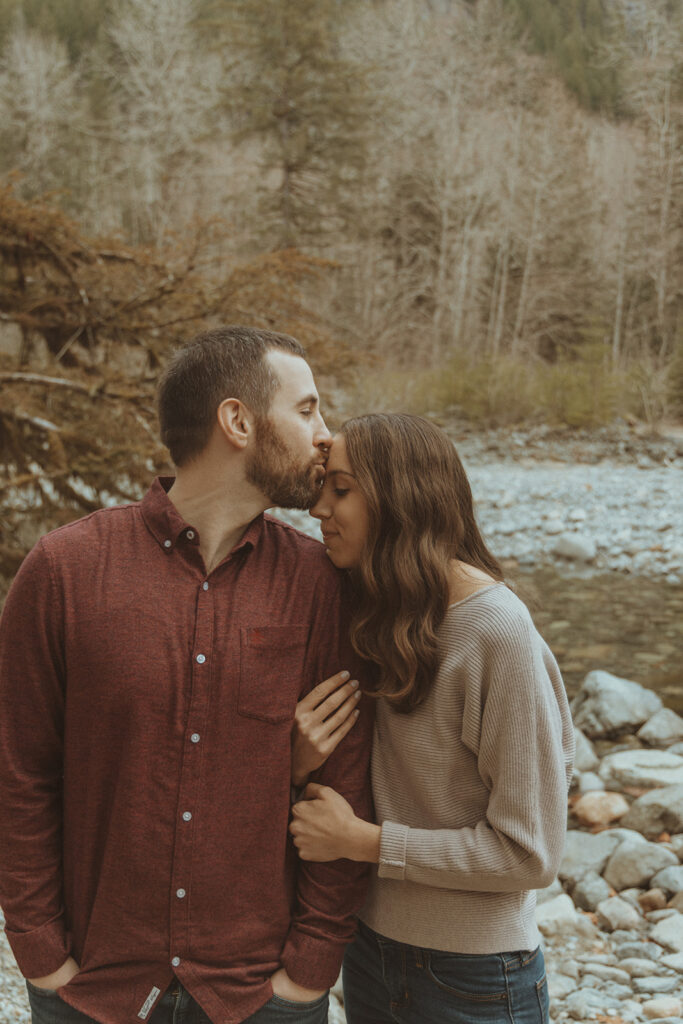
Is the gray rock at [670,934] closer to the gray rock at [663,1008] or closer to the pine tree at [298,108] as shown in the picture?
the gray rock at [663,1008]

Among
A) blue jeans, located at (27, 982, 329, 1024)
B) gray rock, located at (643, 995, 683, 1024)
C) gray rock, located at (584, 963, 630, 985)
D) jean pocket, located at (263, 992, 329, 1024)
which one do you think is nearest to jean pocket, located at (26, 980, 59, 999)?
blue jeans, located at (27, 982, 329, 1024)

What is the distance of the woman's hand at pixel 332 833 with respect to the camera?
1579mm

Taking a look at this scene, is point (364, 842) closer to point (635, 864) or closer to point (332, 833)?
point (332, 833)

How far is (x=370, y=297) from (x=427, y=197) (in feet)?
12.4

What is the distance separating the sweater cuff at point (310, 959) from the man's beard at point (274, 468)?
0.75 meters

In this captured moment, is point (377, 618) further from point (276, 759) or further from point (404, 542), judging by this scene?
point (276, 759)

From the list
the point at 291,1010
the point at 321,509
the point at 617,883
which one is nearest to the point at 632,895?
the point at 617,883

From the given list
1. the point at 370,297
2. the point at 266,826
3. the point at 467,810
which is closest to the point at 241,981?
the point at 266,826

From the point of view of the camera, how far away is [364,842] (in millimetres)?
1589

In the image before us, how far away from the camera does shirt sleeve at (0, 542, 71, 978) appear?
1534mm

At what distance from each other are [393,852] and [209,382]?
890 mm

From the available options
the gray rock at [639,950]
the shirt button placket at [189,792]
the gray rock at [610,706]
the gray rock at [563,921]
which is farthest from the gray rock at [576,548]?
the shirt button placket at [189,792]

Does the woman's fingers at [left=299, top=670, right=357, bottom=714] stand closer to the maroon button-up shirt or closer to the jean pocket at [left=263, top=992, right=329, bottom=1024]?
the maroon button-up shirt

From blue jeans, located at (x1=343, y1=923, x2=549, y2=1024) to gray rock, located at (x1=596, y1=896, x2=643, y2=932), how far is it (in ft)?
7.72
